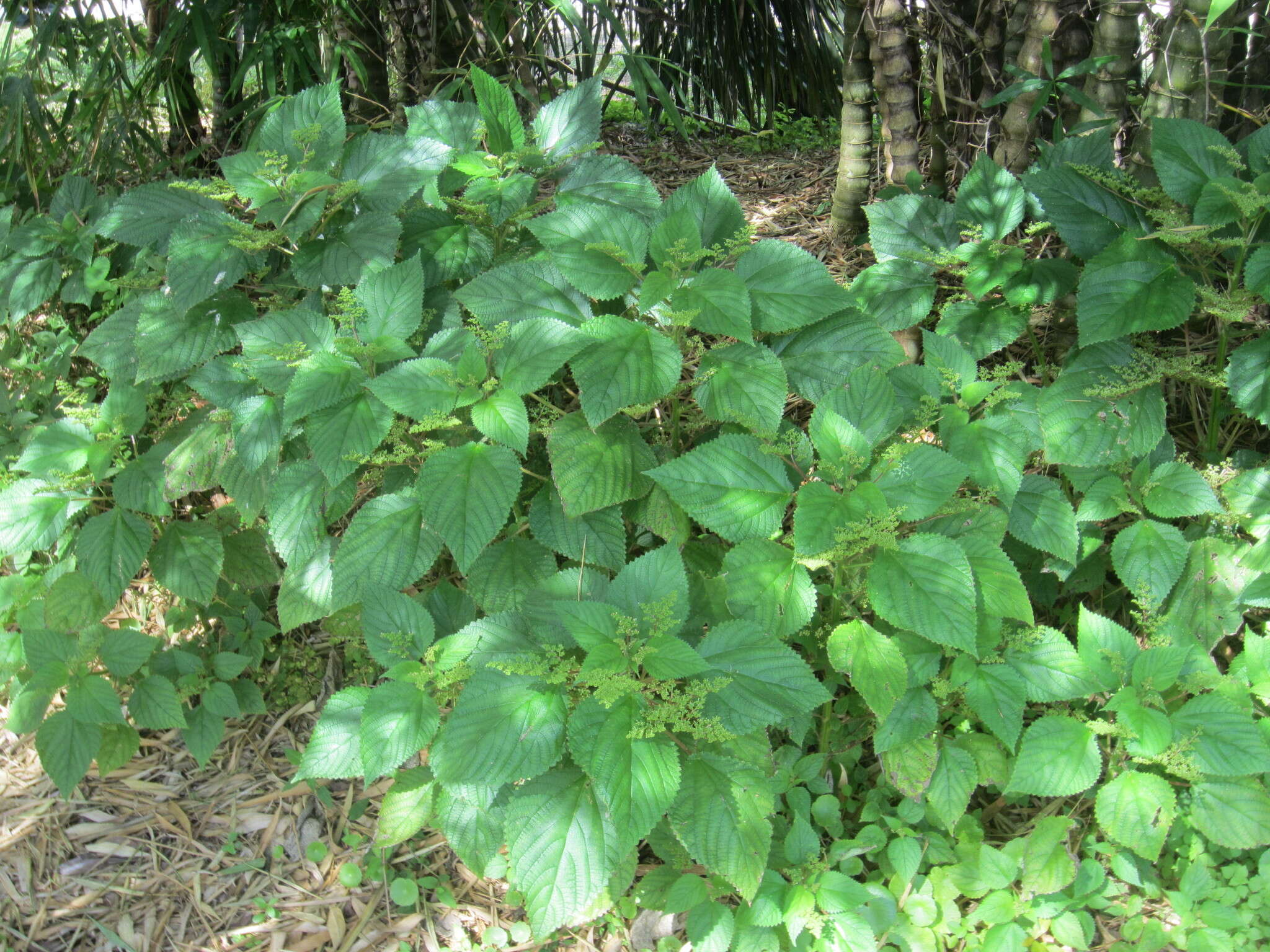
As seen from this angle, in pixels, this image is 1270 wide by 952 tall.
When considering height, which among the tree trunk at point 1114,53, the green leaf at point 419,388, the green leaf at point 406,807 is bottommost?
the green leaf at point 406,807

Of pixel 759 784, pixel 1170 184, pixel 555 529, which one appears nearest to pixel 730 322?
pixel 555 529

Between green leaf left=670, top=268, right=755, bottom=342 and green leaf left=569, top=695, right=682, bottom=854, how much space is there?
1.96 ft

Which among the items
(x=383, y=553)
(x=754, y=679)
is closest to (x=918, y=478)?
(x=754, y=679)

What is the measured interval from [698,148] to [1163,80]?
5.02 ft

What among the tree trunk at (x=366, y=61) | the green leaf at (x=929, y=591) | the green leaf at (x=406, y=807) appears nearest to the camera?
the green leaf at (x=929, y=591)

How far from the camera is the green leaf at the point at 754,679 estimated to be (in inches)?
53.3

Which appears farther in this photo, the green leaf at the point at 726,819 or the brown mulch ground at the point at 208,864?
the brown mulch ground at the point at 208,864

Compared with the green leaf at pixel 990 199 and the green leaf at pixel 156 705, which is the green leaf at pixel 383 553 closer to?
the green leaf at pixel 156 705

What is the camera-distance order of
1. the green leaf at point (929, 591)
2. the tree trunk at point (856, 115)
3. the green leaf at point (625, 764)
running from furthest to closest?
the tree trunk at point (856, 115) → the green leaf at point (929, 591) → the green leaf at point (625, 764)

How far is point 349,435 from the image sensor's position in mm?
1485

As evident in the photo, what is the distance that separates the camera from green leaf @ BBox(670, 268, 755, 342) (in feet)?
4.84

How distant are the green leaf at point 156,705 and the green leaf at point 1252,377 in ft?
6.69

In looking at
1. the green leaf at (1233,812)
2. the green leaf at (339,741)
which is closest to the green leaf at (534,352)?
the green leaf at (339,741)

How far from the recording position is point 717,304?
4.90 ft
